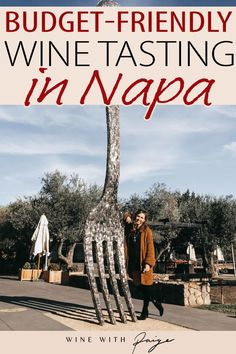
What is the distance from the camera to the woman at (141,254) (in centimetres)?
686

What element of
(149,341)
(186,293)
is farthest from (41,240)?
(149,341)

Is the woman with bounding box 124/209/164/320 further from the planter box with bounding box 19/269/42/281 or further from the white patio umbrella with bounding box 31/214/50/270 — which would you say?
the planter box with bounding box 19/269/42/281

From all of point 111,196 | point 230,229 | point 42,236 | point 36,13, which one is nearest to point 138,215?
point 111,196

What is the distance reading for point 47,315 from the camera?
7.34 meters

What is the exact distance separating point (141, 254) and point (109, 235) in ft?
2.67

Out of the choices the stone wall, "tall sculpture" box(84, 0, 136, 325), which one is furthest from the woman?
the stone wall

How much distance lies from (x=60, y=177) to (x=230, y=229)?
14632 mm

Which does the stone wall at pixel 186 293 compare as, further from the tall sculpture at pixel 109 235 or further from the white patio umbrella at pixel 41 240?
the white patio umbrella at pixel 41 240

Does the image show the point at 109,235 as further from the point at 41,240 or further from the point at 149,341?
the point at 41,240

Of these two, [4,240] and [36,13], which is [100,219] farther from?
[4,240]

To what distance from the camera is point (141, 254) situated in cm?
690

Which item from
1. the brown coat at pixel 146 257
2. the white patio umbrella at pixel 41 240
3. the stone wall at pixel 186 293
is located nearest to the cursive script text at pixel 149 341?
the brown coat at pixel 146 257

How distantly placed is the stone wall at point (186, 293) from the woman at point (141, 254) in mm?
2634

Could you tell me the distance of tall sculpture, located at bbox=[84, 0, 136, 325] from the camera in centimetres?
632
